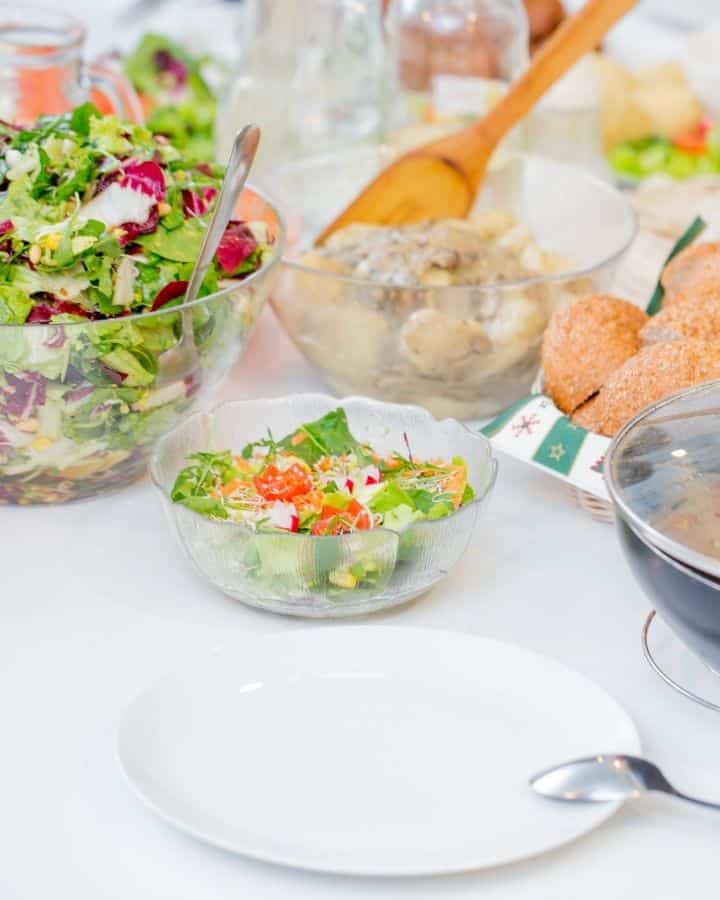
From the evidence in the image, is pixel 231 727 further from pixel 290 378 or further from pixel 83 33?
pixel 83 33

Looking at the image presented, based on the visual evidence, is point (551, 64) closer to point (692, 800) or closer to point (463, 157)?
point (463, 157)

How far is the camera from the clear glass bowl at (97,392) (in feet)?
3.43

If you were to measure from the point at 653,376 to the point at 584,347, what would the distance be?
0.09 meters

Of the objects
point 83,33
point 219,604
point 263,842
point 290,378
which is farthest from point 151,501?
point 83,33

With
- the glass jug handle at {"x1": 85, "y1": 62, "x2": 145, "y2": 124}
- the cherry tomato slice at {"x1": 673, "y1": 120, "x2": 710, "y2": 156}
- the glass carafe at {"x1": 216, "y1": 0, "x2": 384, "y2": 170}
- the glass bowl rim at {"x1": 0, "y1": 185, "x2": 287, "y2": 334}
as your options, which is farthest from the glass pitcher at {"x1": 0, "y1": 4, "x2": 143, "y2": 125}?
the cherry tomato slice at {"x1": 673, "y1": 120, "x2": 710, "y2": 156}

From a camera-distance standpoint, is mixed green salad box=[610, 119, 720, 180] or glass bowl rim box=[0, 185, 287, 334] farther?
mixed green salad box=[610, 119, 720, 180]

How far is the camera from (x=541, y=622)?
3.39ft

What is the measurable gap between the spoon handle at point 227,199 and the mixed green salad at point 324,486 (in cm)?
14

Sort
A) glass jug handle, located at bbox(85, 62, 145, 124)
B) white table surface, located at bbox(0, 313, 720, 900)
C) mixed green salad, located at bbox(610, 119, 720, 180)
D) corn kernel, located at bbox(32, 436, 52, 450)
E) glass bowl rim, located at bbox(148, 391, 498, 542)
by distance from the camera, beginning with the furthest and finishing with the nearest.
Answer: mixed green salad, located at bbox(610, 119, 720, 180)
glass jug handle, located at bbox(85, 62, 145, 124)
corn kernel, located at bbox(32, 436, 52, 450)
glass bowl rim, located at bbox(148, 391, 498, 542)
white table surface, located at bbox(0, 313, 720, 900)

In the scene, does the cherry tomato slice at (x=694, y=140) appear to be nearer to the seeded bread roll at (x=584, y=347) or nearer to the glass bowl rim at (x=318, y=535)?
the seeded bread roll at (x=584, y=347)

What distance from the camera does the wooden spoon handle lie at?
4.87ft

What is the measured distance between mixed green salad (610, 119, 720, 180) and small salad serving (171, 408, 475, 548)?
104 centimetres

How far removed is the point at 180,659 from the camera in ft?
3.21

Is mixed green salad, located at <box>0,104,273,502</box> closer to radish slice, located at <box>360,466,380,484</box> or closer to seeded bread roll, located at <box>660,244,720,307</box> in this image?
radish slice, located at <box>360,466,380,484</box>
